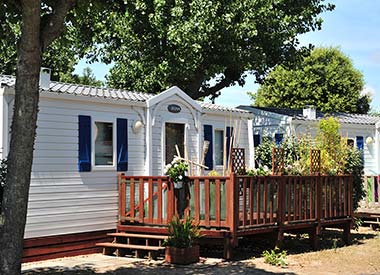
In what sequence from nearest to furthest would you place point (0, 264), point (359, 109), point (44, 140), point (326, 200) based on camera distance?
point (0, 264), point (44, 140), point (326, 200), point (359, 109)

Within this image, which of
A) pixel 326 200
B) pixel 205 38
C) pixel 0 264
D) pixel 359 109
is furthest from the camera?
pixel 359 109

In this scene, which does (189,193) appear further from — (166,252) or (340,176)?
(340,176)

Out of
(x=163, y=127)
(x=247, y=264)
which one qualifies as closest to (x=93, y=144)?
(x=163, y=127)

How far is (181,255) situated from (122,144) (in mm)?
2950

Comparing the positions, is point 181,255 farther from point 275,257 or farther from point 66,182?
point 66,182

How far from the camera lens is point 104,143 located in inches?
427

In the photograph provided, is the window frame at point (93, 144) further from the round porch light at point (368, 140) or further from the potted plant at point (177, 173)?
the round porch light at point (368, 140)

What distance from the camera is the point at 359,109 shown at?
28906 mm

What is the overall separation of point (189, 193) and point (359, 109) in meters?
21.1

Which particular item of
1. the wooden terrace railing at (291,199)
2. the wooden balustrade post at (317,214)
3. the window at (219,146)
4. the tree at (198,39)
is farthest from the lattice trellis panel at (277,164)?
the tree at (198,39)

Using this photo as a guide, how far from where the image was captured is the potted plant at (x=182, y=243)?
29.6ft

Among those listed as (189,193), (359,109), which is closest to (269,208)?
(189,193)

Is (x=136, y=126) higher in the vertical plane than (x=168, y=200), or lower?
higher

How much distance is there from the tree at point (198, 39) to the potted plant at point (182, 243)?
780 centimetres
